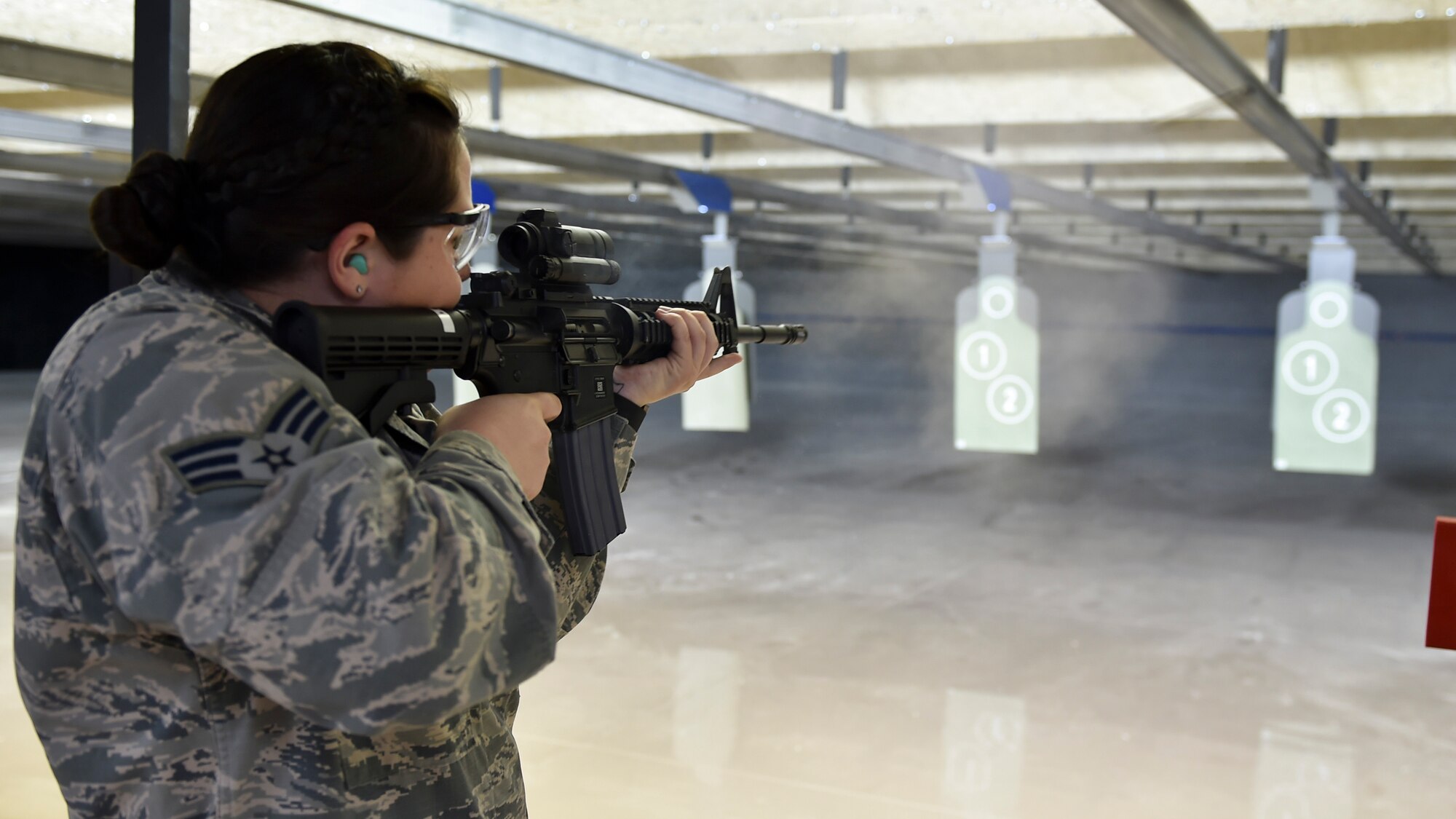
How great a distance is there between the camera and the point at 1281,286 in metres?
11.6

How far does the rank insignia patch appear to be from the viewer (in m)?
0.58

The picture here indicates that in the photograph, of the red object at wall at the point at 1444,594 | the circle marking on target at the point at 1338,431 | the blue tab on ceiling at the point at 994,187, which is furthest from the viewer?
the circle marking on target at the point at 1338,431

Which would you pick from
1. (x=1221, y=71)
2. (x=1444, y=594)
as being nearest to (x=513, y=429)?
(x=1444, y=594)

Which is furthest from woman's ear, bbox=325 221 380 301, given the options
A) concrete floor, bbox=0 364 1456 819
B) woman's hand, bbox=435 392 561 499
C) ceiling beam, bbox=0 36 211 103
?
ceiling beam, bbox=0 36 211 103

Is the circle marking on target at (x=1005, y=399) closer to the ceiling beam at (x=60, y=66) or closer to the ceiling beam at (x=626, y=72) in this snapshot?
the ceiling beam at (x=626, y=72)

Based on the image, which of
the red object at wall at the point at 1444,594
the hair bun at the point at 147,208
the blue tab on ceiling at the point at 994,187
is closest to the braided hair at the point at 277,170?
the hair bun at the point at 147,208

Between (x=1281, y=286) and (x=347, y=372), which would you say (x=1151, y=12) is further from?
(x=1281, y=286)

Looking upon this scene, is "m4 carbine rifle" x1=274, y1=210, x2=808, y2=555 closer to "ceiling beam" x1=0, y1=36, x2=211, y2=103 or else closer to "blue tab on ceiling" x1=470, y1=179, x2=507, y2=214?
"ceiling beam" x1=0, y1=36, x2=211, y2=103

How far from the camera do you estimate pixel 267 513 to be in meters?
0.57

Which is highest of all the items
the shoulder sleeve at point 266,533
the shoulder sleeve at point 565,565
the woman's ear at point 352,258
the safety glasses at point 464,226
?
the safety glasses at point 464,226

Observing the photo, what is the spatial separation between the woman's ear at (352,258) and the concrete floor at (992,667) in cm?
163

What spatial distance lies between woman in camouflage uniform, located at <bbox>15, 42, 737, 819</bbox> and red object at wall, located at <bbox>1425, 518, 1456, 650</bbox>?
103 cm

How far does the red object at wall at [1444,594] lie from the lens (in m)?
1.24

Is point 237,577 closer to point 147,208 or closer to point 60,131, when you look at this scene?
point 147,208
